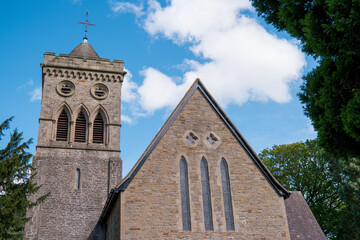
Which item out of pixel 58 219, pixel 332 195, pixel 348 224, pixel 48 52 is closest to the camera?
pixel 58 219

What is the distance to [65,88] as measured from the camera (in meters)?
26.9

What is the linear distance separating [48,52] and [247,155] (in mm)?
19027

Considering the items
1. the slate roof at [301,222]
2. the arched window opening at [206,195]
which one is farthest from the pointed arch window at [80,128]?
the slate roof at [301,222]

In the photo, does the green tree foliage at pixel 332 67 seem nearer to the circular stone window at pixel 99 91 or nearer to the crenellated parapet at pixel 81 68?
the circular stone window at pixel 99 91

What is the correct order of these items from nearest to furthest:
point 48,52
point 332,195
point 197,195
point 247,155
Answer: point 197,195 < point 247,155 < point 48,52 < point 332,195

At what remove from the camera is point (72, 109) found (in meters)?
26.2

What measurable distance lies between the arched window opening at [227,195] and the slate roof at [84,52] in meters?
17.4

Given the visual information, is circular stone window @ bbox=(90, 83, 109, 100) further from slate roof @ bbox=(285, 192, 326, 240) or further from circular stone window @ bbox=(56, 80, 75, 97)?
slate roof @ bbox=(285, 192, 326, 240)

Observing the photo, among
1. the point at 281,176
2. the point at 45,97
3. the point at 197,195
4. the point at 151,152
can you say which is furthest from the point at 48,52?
the point at 281,176

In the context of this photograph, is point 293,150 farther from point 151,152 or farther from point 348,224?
point 151,152

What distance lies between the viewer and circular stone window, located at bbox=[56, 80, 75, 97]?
2653 cm

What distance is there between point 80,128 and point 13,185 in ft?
25.9

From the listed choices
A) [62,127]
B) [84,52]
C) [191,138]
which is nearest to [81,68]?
[84,52]

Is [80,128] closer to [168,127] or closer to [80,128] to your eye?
[80,128]
